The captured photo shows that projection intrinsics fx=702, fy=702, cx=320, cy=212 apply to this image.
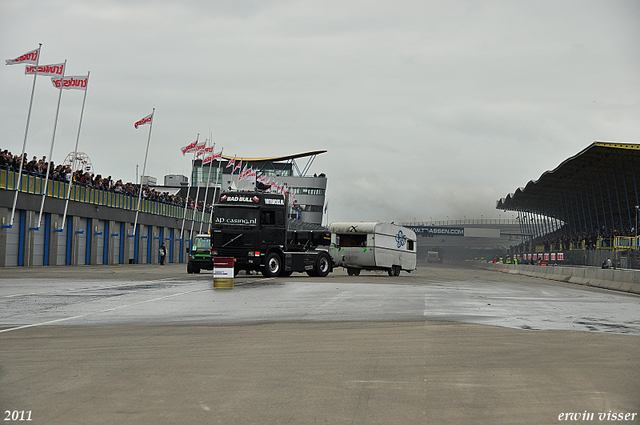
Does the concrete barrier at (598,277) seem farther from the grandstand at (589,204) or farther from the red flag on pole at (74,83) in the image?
the red flag on pole at (74,83)

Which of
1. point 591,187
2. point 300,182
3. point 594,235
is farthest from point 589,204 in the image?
point 300,182

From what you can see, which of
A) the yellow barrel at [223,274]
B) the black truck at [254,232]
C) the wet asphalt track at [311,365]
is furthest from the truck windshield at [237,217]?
the wet asphalt track at [311,365]

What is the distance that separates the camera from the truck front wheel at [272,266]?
1187 inches

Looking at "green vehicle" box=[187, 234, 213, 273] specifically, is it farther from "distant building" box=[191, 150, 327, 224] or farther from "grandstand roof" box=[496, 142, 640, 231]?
"distant building" box=[191, 150, 327, 224]

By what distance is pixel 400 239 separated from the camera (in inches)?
1614

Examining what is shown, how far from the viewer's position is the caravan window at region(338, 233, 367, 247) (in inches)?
1471

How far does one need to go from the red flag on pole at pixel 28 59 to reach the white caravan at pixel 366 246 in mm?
18199

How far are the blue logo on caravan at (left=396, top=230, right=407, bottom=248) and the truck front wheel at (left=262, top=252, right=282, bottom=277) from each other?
37.8 ft

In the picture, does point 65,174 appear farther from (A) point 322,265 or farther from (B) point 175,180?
(B) point 175,180

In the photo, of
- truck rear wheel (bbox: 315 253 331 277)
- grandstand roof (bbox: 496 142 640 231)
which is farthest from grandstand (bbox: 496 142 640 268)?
truck rear wheel (bbox: 315 253 331 277)

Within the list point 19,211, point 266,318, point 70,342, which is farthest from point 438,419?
point 19,211

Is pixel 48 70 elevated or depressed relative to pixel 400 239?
elevated

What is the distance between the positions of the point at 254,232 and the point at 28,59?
56.5ft

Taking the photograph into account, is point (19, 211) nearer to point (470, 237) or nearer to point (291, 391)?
point (291, 391)
